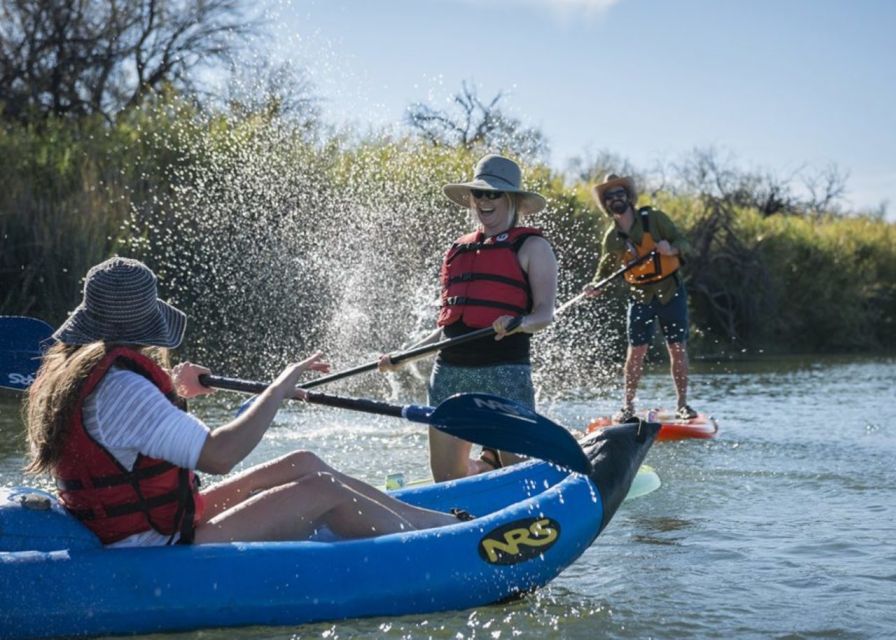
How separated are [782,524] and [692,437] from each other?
2647 mm

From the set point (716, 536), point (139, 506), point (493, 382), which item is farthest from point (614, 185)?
point (139, 506)

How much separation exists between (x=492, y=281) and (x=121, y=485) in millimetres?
1883

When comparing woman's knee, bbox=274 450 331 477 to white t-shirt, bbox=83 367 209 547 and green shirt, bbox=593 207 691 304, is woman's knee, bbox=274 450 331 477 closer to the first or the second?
white t-shirt, bbox=83 367 209 547

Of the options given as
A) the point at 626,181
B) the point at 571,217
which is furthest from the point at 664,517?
the point at 571,217

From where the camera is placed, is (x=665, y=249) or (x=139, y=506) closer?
(x=139, y=506)

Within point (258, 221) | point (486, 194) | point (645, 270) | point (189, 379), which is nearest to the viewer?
point (189, 379)

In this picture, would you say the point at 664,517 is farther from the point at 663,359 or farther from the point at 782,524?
the point at 663,359

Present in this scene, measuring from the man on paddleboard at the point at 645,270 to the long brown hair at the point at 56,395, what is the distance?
5003 mm

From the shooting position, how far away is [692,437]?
7922 millimetres

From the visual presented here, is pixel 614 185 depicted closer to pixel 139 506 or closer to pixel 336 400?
pixel 336 400

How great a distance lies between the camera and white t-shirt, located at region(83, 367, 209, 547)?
3.19 m

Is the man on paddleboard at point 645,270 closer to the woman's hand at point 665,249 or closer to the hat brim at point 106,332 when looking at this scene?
the woman's hand at point 665,249

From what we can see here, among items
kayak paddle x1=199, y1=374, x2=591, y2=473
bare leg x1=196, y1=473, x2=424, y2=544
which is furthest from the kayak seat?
kayak paddle x1=199, y1=374, x2=591, y2=473

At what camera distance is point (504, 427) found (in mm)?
3920
